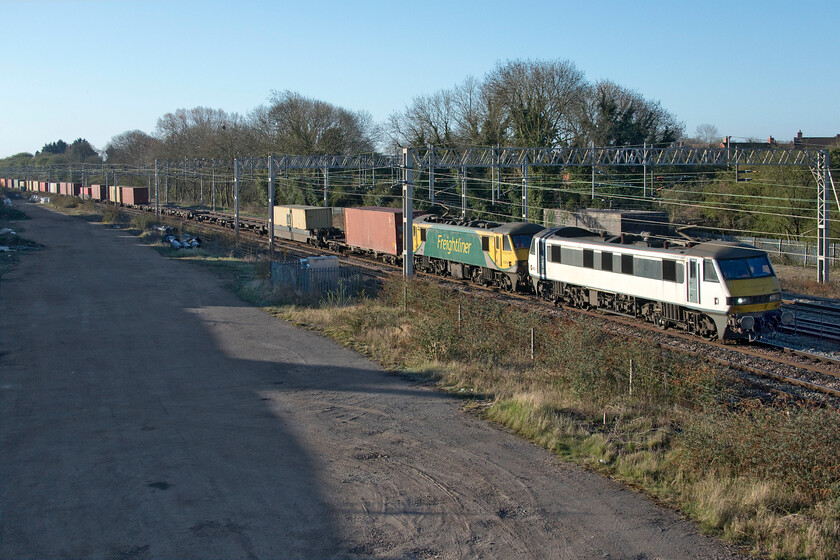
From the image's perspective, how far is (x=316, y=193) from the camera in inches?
2810

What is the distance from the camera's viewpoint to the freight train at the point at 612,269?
1866 centimetres

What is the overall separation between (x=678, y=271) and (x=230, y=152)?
75215 millimetres

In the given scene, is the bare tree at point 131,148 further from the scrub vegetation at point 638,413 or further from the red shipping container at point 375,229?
the scrub vegetation at point 638,413

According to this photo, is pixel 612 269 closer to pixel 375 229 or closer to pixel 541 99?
pixel 375 229

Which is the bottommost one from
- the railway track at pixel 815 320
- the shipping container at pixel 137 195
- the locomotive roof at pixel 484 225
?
the railway track at pixel 815 320

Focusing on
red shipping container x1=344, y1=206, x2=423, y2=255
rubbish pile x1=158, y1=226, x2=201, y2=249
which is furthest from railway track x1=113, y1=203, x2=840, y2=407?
rubbish pile x1=158, y1=226, x2=201, y2=249

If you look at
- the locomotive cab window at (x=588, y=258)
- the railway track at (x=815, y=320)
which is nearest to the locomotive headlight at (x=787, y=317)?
the railway track at (x=815, y=320)

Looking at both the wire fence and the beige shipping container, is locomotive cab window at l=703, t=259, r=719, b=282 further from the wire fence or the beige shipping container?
the beige shipping container

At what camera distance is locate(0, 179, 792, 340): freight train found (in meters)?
18.7

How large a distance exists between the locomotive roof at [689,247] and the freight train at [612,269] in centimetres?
3

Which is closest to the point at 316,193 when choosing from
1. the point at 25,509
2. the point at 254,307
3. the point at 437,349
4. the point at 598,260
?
the point at 254,307

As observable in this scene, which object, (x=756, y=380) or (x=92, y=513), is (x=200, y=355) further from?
(x=756, y=380)

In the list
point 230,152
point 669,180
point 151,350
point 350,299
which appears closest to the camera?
point 151,350

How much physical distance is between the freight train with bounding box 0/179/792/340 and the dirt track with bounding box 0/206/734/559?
9.10 metres
